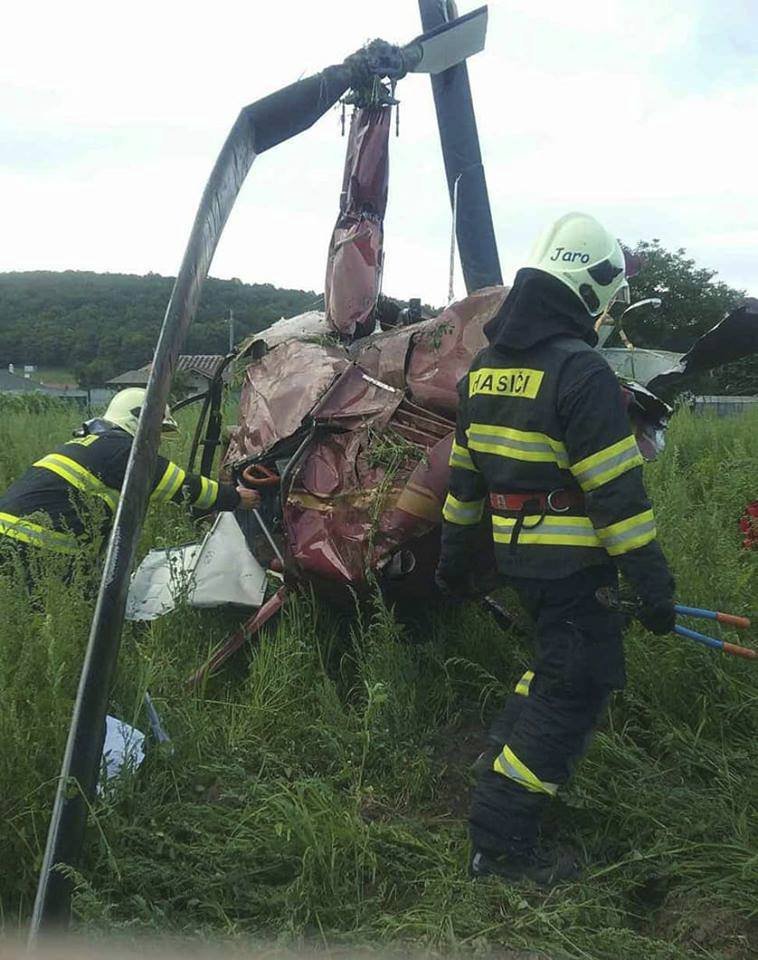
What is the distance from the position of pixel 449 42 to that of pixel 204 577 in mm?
3297

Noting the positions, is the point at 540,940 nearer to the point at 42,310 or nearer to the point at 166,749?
the point at 166,749

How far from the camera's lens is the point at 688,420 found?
8477mm

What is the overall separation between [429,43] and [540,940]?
438cm

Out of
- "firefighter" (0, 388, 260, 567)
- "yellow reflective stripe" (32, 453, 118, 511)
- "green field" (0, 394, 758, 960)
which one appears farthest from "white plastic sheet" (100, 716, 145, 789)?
"yellow reflective stripe" (32, 453, 118, 511)

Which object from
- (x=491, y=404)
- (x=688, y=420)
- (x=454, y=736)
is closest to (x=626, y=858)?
(x=454, y=736)

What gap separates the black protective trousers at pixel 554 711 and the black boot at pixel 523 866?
0.08 ft

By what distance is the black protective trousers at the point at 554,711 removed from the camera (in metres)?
2.62

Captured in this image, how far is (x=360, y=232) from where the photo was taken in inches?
182

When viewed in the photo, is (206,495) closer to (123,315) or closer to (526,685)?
(526,685)

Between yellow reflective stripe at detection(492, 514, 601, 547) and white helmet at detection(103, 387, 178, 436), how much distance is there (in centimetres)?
229

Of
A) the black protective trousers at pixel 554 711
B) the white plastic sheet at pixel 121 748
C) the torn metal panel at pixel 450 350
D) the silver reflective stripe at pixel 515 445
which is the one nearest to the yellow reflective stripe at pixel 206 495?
the torn metal panel at pixel 450 350

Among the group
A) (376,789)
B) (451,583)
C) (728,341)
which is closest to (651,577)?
(451,583)

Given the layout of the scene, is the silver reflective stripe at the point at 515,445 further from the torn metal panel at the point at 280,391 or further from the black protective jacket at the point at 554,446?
the torn metal panel at the point at 280,391

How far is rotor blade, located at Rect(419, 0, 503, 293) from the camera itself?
18.5ft
